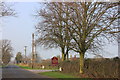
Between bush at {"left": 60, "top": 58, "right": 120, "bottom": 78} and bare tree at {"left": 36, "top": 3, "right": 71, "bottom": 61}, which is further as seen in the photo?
bare tree at {"left": 36, "top": 3, "right": 71, "bottom": 61}

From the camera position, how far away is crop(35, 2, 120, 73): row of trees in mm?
23094

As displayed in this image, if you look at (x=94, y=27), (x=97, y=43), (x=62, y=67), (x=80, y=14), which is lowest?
(x=62, y=67)

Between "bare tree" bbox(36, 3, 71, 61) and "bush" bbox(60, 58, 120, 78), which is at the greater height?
"bare tree" bbox(36, 3, 71, 61)

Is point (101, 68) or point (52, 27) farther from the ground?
point (52, 27)

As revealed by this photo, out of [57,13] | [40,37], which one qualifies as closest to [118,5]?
[57,13]

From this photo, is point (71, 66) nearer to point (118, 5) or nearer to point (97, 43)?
point (97, 43)

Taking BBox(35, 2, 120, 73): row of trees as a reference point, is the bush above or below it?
below

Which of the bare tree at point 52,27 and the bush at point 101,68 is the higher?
the bare tree at point 52,27

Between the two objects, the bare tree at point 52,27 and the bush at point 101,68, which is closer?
the bush at point 101,68

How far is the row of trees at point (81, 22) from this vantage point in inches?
909

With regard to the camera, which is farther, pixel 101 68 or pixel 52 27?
pixel 52 27

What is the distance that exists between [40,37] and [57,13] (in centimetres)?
806

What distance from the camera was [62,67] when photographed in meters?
37.2

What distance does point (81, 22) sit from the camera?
1000 inches
